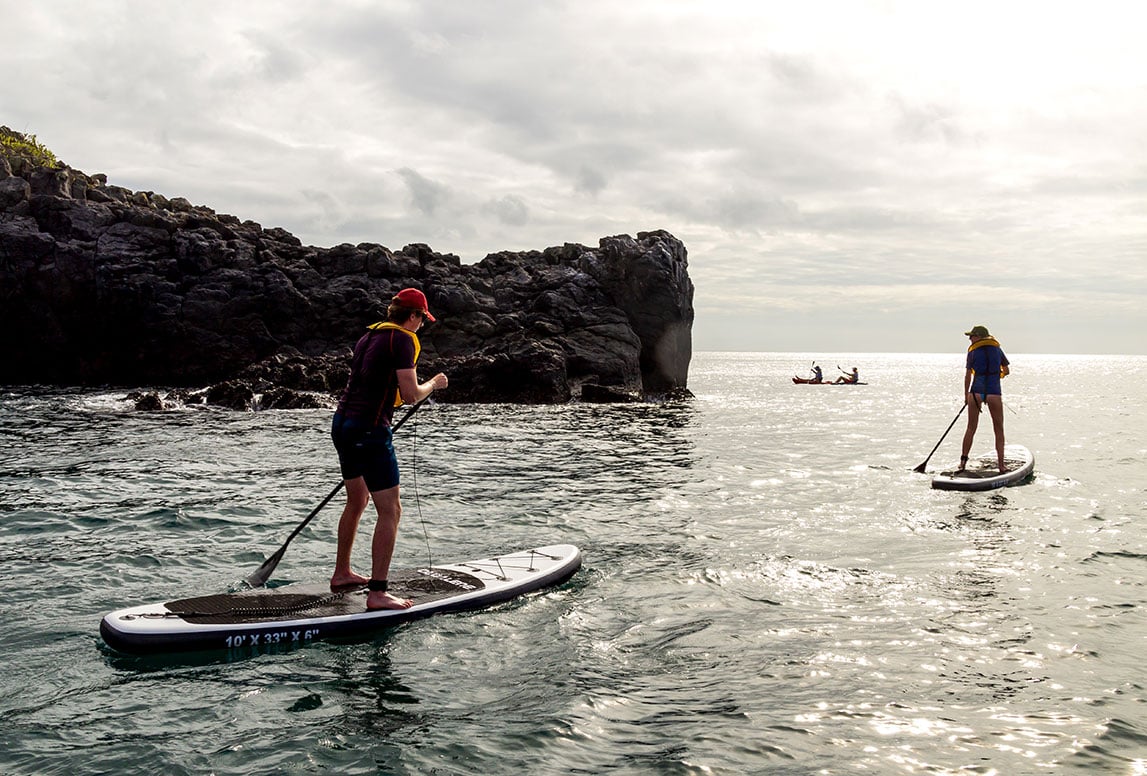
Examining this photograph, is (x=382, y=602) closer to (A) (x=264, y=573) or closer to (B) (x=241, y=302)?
(A) (x=264, y=573)

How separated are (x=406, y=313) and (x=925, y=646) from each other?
6.09m

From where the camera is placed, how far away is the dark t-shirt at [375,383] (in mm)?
7617

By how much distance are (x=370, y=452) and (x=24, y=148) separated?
79.7 meters

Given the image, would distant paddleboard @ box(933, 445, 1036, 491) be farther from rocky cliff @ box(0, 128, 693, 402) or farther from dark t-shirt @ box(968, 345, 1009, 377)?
rocky cliff @ box(0, 128, 693, 402)

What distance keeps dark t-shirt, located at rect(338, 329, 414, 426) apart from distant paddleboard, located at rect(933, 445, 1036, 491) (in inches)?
542

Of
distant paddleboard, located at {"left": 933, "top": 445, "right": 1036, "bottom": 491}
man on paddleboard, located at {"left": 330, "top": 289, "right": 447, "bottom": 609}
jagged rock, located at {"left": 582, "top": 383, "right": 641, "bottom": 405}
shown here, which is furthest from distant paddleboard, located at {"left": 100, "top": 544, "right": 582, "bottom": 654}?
Answer: jagged rock, located at {"left": 582, "top": 383, "right": 641, "bottom": 405}

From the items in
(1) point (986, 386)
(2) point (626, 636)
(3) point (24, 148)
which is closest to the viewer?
(2) point (626, 636)

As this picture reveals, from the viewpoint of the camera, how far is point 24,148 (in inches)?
2670

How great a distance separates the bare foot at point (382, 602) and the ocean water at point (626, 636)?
25 centimetres

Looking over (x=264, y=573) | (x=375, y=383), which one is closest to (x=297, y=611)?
(x=264, y=573)

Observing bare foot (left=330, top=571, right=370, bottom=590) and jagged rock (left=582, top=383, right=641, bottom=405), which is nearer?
bare foot (left=330, top=571, right=370, bottom=590)

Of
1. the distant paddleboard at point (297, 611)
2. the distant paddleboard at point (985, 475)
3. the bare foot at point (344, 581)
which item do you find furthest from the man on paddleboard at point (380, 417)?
the distant paddleboard at point (985, 475)

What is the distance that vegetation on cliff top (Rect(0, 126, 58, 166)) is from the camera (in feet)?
210

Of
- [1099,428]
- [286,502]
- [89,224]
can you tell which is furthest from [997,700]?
[89,224]
